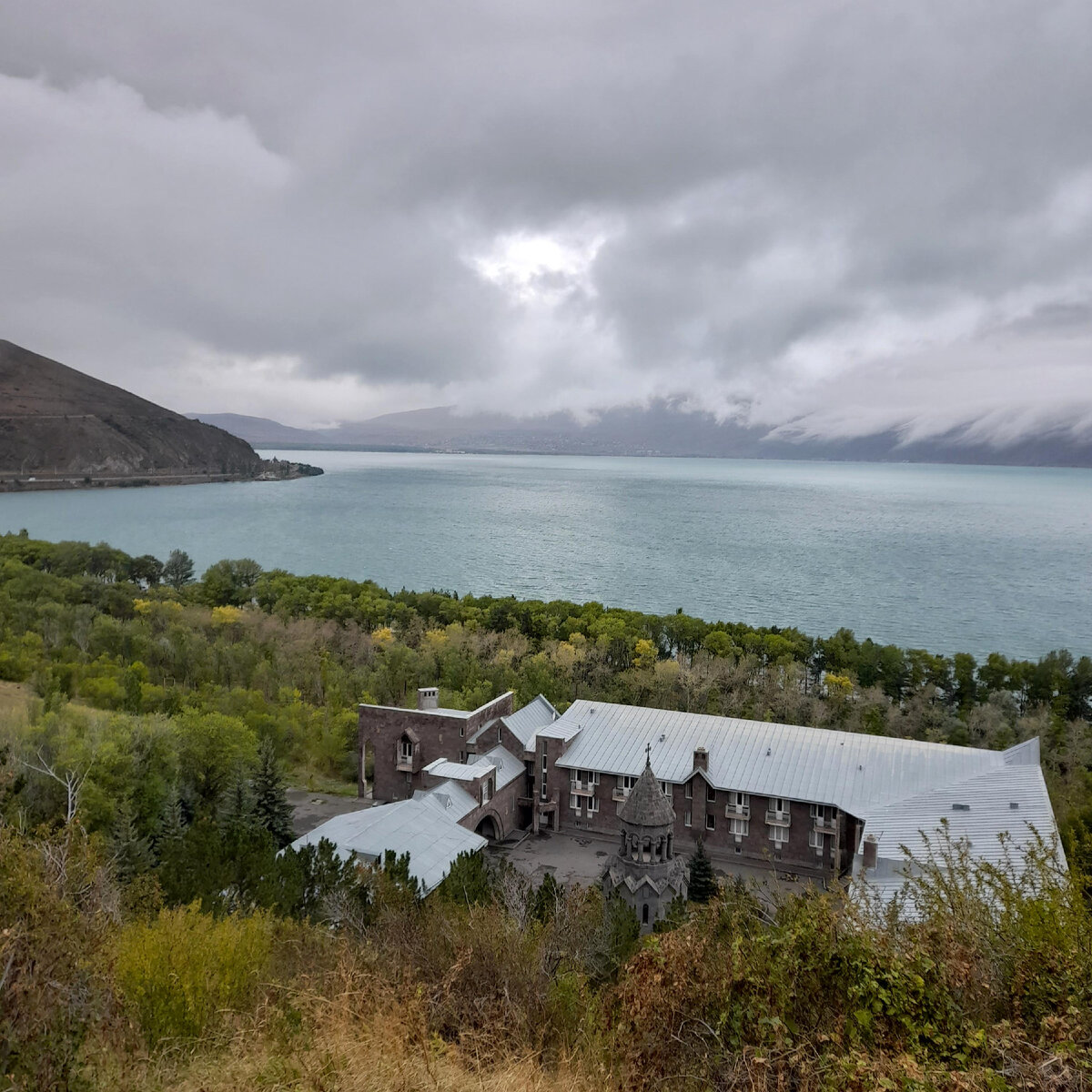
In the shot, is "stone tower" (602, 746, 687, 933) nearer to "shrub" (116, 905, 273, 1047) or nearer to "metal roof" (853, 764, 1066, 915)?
"metal roof" (853, 764, 1066, 915)

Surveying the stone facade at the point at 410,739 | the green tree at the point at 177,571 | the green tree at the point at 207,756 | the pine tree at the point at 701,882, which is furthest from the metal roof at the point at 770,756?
the green tree at the point at 177,571

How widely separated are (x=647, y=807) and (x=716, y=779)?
29.9 ft

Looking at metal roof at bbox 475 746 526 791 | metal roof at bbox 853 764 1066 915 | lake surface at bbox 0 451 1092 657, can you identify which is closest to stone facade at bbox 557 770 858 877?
metal roof at bbox 475 746 526 791

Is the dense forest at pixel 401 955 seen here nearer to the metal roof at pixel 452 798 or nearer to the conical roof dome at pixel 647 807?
the conical roof dome at pixel 647 807

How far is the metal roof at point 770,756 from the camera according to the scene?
32188 millimetres

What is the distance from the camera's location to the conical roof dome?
26.2 meters

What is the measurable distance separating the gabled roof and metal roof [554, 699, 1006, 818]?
7683 millimetres

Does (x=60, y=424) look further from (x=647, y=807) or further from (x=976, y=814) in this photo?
(x=976, y=814)

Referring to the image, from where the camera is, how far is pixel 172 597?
79.1 m

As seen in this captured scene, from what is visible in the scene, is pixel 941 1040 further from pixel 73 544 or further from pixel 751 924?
pixel 73 544

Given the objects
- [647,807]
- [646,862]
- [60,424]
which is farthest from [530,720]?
[60,424]

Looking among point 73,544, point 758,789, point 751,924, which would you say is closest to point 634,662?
point 758,789

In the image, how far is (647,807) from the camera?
26.4 meters

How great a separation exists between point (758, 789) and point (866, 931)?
2523 cm
